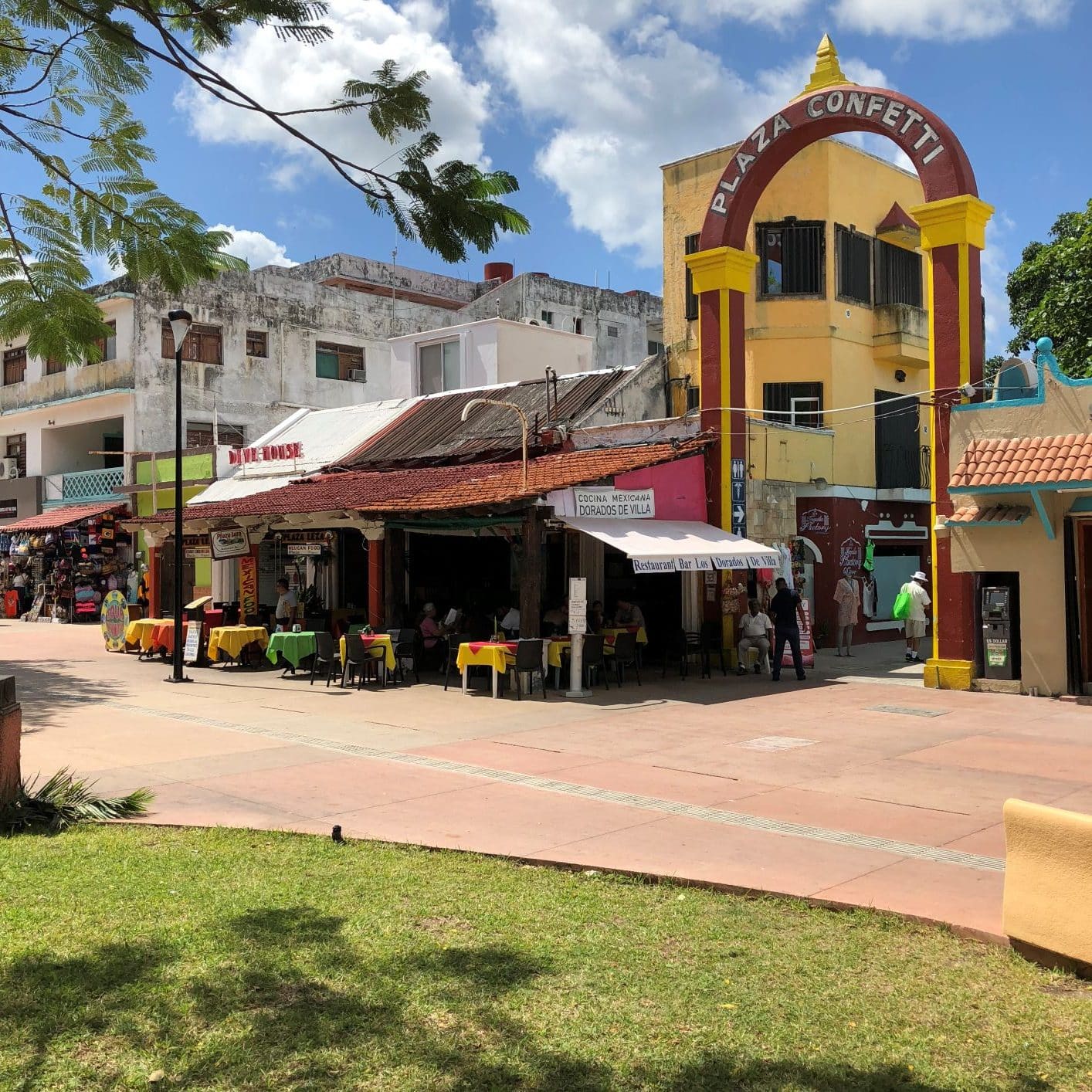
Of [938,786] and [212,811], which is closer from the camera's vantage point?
[212,811]

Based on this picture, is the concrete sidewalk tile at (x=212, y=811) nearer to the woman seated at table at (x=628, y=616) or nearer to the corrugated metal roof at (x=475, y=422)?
the woman seated at table at (x=628, y=616)

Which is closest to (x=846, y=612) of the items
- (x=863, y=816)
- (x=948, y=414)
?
(x=948, y=414)

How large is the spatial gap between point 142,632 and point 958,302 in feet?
52.2

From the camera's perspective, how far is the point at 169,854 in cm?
668

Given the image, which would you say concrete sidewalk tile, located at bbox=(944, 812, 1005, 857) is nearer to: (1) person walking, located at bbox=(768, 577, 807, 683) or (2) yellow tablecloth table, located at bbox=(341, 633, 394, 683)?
(1) person walking, located at bbox=(768, 577, 807, 683)

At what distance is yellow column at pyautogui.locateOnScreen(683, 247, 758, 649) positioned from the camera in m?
18.7

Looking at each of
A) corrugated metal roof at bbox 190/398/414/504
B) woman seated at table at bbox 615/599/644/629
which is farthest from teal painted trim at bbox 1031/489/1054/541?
corrugated metal roof at bbox 190/398/414/504

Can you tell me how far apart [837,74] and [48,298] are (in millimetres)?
15317

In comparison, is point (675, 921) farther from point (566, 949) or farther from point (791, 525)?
point (791, 525)

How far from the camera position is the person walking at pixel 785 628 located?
664 inches

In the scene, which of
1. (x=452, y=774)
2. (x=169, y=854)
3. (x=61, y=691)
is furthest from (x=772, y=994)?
(x=61, y=691)

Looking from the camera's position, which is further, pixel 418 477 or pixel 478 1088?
pixel 418 477

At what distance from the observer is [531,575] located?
50.9ft

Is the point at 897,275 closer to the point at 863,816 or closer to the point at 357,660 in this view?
the point at 357,660
